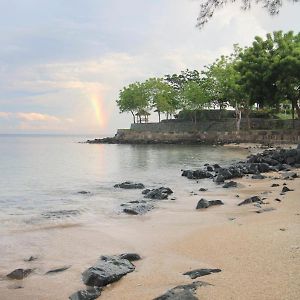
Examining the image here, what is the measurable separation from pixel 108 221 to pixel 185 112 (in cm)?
7213

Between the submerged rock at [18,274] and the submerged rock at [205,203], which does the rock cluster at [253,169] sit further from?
the submerged rock at [18,274]

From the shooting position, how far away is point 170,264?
626cm

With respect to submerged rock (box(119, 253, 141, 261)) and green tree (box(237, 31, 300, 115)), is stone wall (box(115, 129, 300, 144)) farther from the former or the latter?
submerged rock (box(119, 253, 141, 261))

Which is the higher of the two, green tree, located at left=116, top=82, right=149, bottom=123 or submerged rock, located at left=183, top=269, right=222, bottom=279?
green tree, located at left=116, top=82, right=149, bottom=123

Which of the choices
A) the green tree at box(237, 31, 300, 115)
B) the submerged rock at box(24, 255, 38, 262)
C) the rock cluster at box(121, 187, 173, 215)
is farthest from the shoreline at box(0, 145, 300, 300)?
the green tree at box(237, 31, 300, 115)

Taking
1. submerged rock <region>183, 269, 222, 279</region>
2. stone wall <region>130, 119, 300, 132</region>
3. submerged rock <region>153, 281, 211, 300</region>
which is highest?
stone wall <region>130, 119, 300, 132</region>

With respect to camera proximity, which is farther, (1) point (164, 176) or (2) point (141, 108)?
(2) point (141, 108)

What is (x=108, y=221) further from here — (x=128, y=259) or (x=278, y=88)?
(x=278, y=88)

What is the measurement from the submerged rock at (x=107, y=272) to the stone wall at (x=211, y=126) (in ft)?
188

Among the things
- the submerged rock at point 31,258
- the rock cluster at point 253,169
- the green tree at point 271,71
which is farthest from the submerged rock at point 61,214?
the green tree at point 271,71

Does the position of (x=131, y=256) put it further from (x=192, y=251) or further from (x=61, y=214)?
(x=61, y=214)

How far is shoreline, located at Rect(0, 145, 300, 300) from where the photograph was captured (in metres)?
4.98

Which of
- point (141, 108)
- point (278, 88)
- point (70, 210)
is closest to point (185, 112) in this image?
point (141, 108)

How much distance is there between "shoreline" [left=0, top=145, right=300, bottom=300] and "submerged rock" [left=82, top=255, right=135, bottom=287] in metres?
0.11
